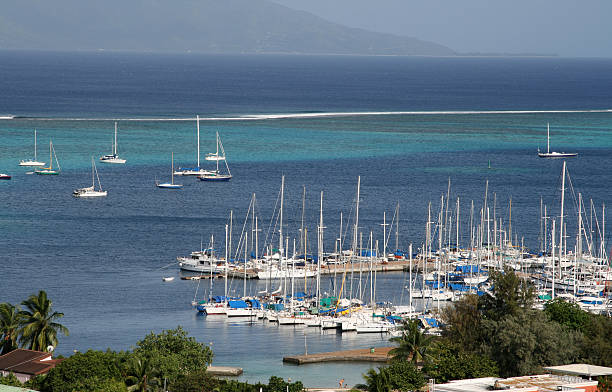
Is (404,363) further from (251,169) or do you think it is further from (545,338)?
(251,169)

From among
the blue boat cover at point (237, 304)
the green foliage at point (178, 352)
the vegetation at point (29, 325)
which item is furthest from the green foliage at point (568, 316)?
the vegetation at point (29, 325)

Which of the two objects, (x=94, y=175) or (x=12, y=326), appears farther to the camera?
(x=94, y=175)

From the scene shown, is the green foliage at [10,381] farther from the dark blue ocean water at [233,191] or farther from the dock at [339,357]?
the dock at [339,357]

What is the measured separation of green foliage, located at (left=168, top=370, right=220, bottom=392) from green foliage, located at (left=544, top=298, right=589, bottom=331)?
15.6 meters

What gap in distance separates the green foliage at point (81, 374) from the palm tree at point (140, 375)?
45cm

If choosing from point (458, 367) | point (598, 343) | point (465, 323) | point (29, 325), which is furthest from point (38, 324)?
point (598, 343)

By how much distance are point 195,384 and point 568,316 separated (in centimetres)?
1748

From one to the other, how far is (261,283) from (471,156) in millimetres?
63751

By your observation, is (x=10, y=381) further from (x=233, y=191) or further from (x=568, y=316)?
(x=233, y=191)

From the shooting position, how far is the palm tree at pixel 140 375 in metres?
37.5

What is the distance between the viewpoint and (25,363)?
1630 inches

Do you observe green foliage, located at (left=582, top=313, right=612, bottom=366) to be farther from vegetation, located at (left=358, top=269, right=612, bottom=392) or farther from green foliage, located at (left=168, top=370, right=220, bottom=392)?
green foliage, located at (left=168, top=370, right=220, bottom=392)

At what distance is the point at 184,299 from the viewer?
217 feet

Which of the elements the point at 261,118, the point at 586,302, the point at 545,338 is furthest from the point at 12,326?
the point at 261,118
